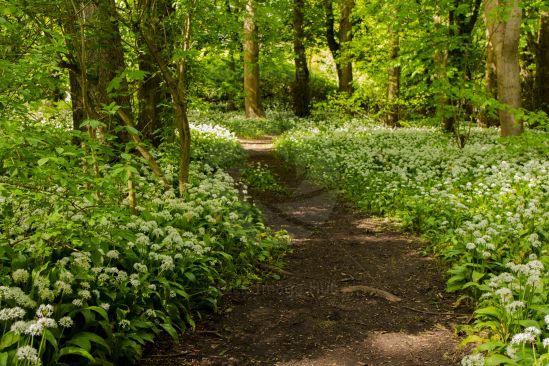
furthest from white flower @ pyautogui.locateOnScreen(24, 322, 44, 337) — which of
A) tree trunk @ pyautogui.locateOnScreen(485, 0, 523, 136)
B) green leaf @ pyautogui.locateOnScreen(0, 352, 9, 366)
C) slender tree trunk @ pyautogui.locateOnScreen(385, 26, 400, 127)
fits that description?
slender tree trunk @ pyautogui.locateOnScreen(385, 26, 400, 127)

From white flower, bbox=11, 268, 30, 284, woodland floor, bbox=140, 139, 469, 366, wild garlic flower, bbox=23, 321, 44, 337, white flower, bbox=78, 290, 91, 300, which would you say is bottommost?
woodland floor, bbox=140, 139, 469, 366

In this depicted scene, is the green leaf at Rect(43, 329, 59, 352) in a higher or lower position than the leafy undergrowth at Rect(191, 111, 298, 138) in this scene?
lower

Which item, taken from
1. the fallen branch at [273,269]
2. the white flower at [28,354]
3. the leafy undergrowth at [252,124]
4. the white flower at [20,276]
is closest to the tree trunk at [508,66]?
the fallen branch at [273,269]

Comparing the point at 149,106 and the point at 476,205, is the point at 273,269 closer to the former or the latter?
the point at 476,205

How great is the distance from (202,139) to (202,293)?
33.0 ft

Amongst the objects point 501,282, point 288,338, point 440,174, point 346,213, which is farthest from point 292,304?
point 440,174

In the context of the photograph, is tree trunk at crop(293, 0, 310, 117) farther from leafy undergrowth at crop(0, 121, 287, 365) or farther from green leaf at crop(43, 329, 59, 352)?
green leaf at crop(43, 329, 59, 352)

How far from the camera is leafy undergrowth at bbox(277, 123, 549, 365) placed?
4.39 meters

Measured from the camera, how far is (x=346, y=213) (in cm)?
1038

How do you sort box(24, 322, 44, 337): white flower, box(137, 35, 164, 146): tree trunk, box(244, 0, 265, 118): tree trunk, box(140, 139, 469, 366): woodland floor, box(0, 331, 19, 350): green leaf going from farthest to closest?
box(244, 0, 265, 118): tree trunk → box(137, 35, 164, 146): tree trunk → box(140, 139, 469, 366): woodland floor → box(0, 331, 19, 350): green leaf → box(24, 322, 44, 337): white flower

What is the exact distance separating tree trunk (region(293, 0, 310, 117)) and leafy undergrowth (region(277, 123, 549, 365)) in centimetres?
771

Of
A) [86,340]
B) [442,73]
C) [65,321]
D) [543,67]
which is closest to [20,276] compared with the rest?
[65,321]

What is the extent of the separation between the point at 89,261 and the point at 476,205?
6506 mm

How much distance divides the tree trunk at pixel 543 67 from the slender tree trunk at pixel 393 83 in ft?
15.1
